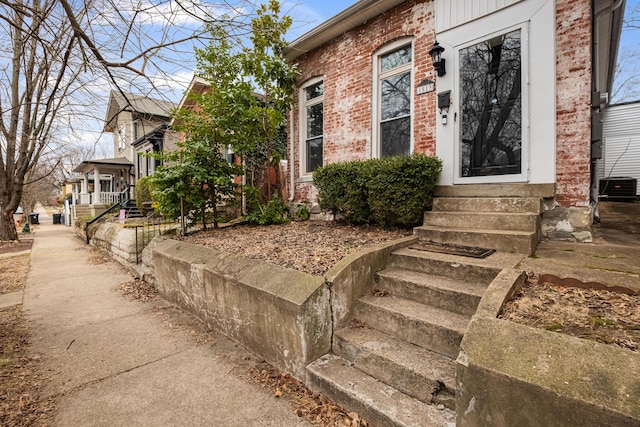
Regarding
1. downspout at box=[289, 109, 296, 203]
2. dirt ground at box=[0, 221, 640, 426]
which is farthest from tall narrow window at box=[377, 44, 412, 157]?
downspout at box=[289, 109, 296, 203]

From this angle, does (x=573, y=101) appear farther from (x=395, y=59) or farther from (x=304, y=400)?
(x=304, y=400)

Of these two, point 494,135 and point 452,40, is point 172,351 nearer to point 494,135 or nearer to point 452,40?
point 494,135

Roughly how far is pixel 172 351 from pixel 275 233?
2617mm

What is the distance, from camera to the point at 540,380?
1459 mm

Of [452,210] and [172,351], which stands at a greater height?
[452,210]

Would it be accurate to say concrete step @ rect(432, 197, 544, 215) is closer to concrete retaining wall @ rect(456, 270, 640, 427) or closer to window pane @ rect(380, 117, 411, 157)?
window pane @ rect(380, 117, 411, 157)

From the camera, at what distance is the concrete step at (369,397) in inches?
76.5

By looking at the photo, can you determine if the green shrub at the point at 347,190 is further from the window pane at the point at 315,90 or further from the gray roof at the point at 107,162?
the gray roof at the point at 107,162

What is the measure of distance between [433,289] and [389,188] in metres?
2.05

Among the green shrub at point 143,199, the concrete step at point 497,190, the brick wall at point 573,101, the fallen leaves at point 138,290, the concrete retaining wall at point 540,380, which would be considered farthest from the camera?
the green shrub at point 143,199

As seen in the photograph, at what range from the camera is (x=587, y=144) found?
3.87m

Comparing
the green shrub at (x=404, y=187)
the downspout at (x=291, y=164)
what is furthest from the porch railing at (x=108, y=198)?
the green shrub at (x=404, y=187)

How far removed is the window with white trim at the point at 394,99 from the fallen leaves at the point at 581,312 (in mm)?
3798

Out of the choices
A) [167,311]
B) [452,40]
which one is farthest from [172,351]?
[452,40]
